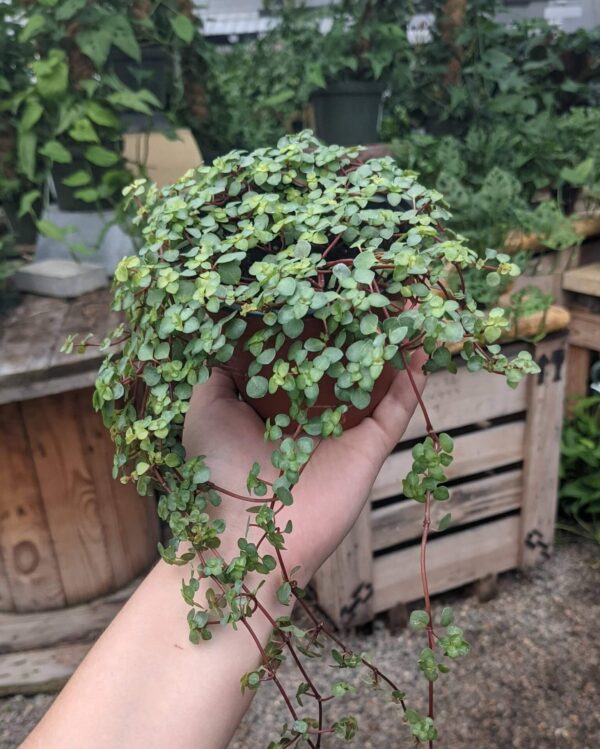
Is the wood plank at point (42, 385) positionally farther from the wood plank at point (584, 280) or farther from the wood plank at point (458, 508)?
the wood plank at point (584, 280)

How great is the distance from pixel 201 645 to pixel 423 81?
2174mm

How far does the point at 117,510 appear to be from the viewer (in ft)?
6.25

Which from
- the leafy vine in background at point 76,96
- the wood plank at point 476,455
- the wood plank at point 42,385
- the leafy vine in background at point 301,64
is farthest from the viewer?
the leafy vine in background at point 301,64

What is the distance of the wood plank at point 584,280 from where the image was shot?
219cm

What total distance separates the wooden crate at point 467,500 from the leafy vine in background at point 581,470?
0.71 ft

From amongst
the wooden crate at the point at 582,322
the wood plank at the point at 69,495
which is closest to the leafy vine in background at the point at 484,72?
the wooden crate at the point at 582,322

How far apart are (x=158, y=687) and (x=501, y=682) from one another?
143cm

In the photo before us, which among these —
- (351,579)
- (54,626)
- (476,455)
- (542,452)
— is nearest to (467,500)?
(476,455)

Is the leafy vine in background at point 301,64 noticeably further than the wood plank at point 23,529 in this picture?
Yes

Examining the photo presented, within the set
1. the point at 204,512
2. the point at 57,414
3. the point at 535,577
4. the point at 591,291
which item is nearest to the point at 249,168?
the point at 204,512

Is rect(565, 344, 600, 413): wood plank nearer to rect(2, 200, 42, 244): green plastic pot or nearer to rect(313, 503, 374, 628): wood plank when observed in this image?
rect(313, 503, 374, 628): wood plank

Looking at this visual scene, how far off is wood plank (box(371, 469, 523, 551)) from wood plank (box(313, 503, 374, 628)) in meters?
0.04

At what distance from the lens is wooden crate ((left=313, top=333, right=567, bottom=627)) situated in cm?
187

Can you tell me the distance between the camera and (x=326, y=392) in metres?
0.78
